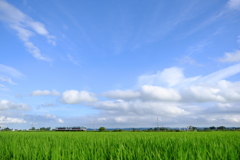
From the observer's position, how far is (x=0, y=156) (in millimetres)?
4734

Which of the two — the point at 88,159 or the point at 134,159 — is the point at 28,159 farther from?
the point at 134,159

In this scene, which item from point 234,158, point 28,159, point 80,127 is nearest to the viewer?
point 234,158

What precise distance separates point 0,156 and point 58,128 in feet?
264

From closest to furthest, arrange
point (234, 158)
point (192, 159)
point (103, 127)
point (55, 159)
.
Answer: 1. point (192, 159)
2. point (234, 158)
3. point (55, 159)
4. point (103, 127)

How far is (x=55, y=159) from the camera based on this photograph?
3.23 m

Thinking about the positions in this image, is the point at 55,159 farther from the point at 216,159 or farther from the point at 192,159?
the point at 216,159

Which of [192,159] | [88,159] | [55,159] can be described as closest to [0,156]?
[55,159]

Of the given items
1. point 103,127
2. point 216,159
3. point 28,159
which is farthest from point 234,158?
point 103,127

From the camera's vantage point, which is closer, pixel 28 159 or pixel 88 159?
pixel 88 159

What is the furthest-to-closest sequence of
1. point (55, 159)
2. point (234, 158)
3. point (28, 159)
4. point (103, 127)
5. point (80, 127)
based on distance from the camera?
point (80, 127)
point (103, 127)
point (28, 159)
point (55, 159)
point (234, 158)

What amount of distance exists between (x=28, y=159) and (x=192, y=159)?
3.03 m

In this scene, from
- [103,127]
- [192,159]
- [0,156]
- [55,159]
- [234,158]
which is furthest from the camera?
[103,127]

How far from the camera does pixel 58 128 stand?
80.2 meters

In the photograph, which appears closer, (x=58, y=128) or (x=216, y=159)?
(x=216, y=159)
